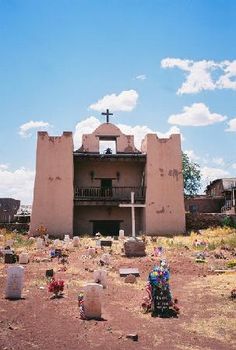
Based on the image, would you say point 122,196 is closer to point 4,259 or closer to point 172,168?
point 172,168

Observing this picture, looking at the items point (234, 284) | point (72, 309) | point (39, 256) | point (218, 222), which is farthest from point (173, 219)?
point (72, 309)

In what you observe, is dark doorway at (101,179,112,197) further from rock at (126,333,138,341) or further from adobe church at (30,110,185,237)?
rock at (126,333,138,341)

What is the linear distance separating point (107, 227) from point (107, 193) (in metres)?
2.96

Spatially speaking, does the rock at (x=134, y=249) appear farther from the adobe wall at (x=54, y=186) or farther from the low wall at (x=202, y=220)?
the low wall at (x=202, y=220)

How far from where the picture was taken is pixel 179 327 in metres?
8.68

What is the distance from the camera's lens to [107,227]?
3272cm


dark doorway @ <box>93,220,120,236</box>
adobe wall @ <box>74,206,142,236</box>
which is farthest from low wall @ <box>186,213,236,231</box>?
dark doorway @ <box>93,220,120,236</box>

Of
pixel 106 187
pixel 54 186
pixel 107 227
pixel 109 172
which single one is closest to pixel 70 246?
pixel 54 186

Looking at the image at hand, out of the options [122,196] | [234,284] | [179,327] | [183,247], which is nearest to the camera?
[179,327]

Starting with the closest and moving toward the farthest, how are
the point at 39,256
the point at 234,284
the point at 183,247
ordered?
the point at 234,284 < the point at 39,256 < the point at 183,247

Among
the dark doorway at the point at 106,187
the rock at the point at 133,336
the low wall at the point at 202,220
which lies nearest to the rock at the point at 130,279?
the rock at the point at 133,336

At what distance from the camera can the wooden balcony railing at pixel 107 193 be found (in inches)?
1195

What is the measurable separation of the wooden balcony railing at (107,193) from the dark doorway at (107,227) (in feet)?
7.40

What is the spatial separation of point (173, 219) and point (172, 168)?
384cm
